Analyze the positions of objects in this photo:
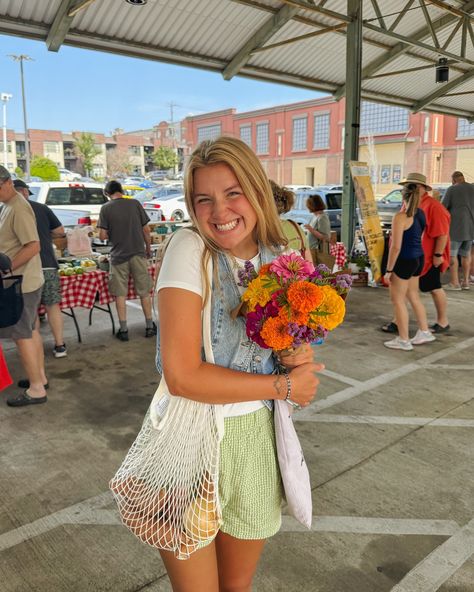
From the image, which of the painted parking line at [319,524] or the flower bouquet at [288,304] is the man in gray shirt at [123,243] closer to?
the painted parking line at [319,524]

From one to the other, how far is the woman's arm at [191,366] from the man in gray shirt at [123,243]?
14.4ft

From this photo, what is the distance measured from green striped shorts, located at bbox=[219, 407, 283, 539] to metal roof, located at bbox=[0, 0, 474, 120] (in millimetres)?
6238

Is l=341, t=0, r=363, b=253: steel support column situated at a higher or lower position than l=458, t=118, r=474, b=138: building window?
lower

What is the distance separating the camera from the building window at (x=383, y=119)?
3706 cm

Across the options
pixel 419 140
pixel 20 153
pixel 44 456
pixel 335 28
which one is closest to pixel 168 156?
pixel 20 153

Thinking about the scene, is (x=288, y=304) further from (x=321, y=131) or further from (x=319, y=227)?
(x=321, y=131)

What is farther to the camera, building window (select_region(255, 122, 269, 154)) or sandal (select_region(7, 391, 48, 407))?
building window (select_region(255, 122, 269, 154))

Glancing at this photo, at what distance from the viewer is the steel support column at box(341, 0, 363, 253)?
7996mm

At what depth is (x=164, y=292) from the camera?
47.8 inches

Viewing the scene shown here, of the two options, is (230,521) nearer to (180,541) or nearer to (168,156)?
(180,541)

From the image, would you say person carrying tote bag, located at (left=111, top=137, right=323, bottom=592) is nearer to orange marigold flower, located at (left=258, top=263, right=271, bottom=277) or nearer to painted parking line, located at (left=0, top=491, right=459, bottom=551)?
orange marigold flower, located at (left=258, top=263, right=271, bottom=277)

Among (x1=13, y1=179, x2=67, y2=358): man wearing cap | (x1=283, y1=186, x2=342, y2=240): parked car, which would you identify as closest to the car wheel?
(x1=283, y1=186, x2=342, y2=240): parked car

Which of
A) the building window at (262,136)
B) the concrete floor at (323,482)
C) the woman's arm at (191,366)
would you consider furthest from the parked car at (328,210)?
the building window at (262,136)

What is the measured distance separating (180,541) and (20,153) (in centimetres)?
7382
